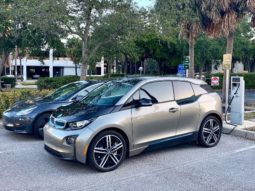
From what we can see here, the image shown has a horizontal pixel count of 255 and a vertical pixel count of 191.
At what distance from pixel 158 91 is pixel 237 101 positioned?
362 centimetres

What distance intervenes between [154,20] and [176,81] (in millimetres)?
6868

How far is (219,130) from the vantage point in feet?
22.2

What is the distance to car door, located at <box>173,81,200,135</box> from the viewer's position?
606 centimetres

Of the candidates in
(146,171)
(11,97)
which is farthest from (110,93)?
(11,97)

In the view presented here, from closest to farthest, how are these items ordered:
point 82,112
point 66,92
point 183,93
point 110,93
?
point 82,112 → point 110,93 → point 183,93 → point 66,92

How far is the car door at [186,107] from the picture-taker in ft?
19.9

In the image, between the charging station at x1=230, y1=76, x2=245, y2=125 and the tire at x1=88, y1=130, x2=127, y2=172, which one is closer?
the tire at x1=88, y1=130, x2=127, y2=172

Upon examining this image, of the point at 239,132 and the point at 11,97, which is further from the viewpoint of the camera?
the point at 11,97

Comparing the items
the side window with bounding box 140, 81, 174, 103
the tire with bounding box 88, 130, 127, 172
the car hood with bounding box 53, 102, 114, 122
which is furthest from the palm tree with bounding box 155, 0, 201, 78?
the tire with bounding box 88, 130, 127, 172

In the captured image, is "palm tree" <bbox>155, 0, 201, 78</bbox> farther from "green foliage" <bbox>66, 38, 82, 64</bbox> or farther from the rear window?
the rear window

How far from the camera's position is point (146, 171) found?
509 cm

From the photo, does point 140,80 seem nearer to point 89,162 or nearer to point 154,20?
point 89,162

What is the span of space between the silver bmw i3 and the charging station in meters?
1.90

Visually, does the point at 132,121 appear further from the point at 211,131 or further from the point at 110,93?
the point at 211,131
